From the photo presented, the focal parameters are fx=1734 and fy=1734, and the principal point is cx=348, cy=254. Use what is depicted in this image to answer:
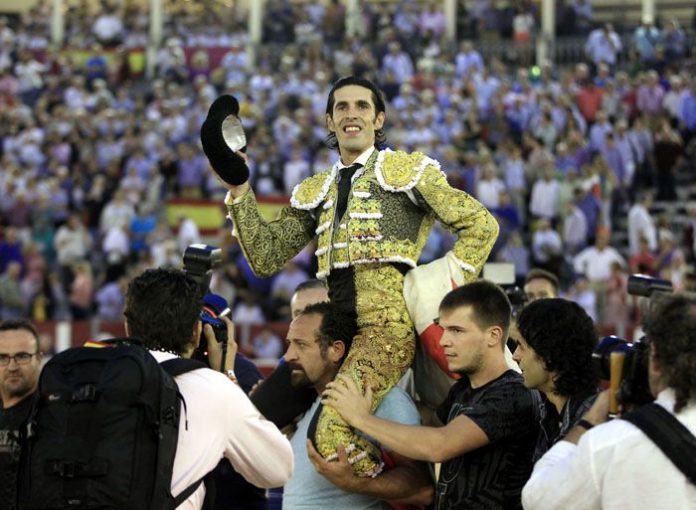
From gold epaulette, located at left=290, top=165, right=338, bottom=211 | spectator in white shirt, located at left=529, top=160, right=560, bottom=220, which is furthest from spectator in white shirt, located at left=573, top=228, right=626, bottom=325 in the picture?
gold epaulette, located at left=290, top=165, right=338, bottom=211

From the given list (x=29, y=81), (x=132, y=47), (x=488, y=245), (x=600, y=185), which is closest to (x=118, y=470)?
(x=488, y=245)

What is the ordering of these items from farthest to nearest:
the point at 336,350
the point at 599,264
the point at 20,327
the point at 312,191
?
the point at 599,264 → the point at 20,327 → the point at 312,191 → the point at 336,350

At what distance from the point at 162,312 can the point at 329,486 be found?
4.32 feet

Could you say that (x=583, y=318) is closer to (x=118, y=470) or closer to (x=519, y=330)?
(x=519, y=330)

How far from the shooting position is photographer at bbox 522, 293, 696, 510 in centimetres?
440

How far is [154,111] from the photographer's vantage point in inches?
953

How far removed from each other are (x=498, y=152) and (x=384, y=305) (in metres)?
14.8

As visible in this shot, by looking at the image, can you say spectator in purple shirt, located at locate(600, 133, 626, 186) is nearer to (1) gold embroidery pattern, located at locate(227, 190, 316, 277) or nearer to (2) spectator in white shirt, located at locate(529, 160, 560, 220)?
(2) spectator in white shirt, located at locate(529, 160, 560, 220)

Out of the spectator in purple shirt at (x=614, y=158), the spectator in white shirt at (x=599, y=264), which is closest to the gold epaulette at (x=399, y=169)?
the spectator in white shirt at (x=599, y=264)

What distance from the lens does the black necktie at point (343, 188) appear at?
6.51 metres

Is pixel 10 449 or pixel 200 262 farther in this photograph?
pixel 200 262

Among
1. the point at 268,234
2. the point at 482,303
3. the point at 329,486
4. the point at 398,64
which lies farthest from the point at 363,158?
the point at 398,64

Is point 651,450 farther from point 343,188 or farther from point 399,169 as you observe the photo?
point 343,188

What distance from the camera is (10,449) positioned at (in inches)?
228
